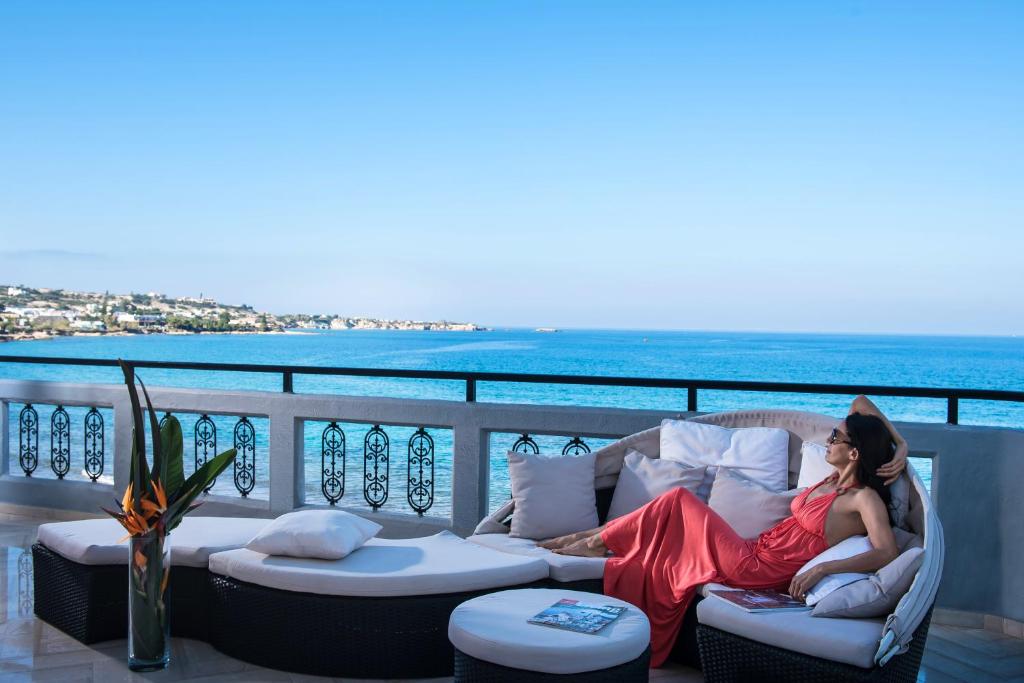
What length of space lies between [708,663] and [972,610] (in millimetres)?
1867

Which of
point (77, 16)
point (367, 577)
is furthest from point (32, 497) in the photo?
point (77, 16)

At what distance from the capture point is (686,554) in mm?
3473

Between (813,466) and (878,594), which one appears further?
(813,466)

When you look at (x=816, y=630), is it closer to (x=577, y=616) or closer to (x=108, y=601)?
(x=577, y=616)

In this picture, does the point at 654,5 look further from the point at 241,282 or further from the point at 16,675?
the point at 241,282

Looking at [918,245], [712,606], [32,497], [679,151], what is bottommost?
[32,497]

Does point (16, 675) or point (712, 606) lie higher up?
point (712, 606)

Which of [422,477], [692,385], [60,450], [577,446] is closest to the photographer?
[692,385]

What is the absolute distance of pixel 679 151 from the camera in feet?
82.1

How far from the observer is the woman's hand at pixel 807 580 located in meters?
3.02

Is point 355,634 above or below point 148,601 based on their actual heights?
below

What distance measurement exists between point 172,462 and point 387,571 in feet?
2.97

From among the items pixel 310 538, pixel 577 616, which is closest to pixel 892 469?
pixel 577 616

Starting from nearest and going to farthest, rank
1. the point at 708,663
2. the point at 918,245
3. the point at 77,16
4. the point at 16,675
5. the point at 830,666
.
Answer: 1. the point at 830,666
2. the point at 708,663
3. the point at 16,675
4. the point at 77,16
5. the point at 918,245
